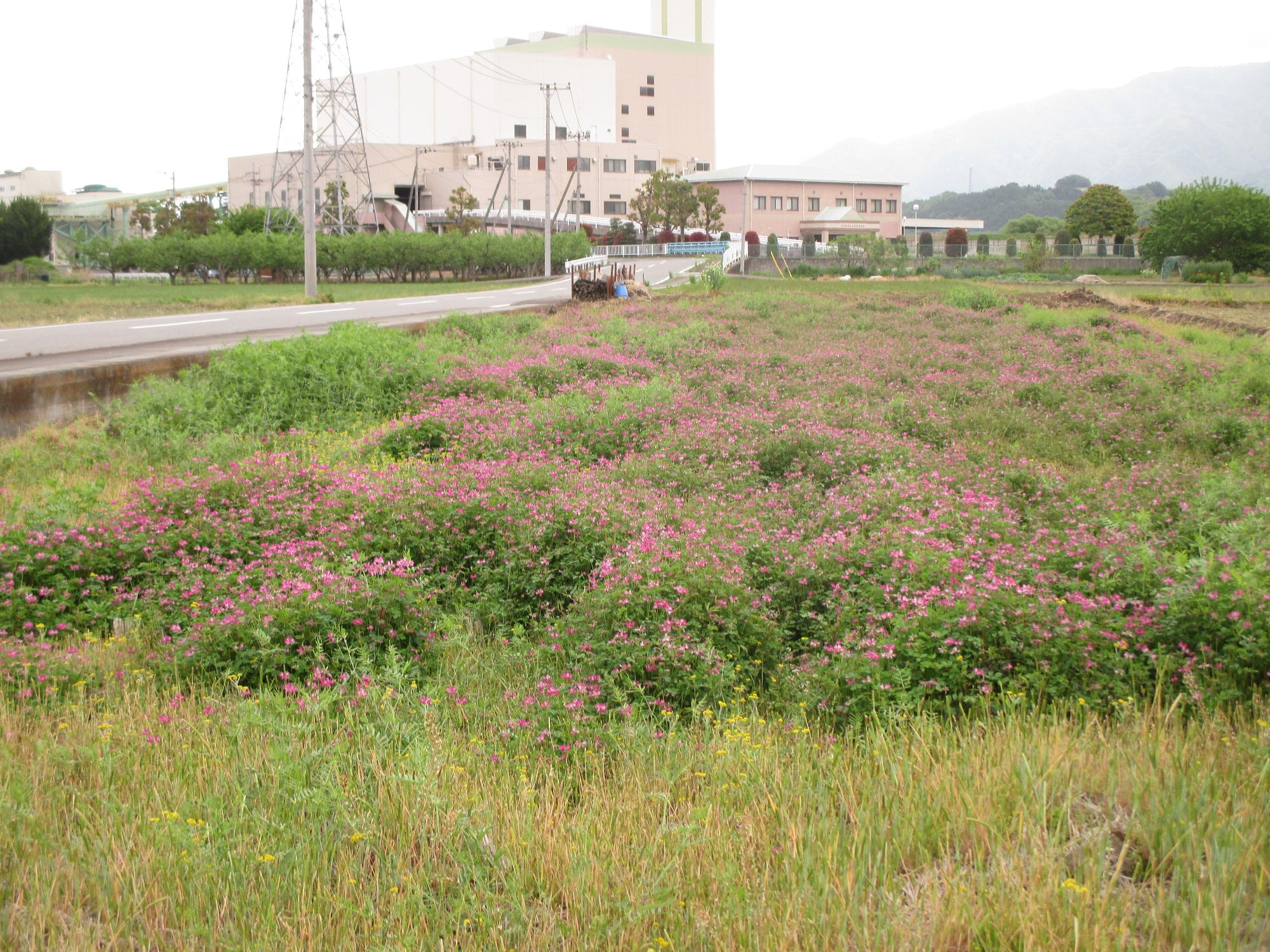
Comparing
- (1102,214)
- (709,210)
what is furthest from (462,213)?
(1102,214)

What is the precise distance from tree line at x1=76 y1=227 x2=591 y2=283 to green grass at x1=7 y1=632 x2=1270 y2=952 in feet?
129

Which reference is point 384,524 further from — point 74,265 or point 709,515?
point 74,265

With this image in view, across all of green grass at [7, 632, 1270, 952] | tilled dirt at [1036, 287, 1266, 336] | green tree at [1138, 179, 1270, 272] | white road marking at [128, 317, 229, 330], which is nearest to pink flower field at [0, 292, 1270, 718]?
green grass at [7, 632, 1270, 952]

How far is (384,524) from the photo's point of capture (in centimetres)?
719

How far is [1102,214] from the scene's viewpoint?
8238cm

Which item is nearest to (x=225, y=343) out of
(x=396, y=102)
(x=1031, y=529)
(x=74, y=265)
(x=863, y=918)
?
(x=1031, y=529)

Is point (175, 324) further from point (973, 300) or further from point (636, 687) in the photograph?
point (973, 300)

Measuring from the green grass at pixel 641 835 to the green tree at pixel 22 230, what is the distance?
58.7 m

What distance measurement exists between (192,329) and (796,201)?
3639 inches

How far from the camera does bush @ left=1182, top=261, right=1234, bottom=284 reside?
139 ft

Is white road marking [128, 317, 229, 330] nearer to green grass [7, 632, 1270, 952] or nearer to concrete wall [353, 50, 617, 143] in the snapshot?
green grass [7, 632, 1270, 952]

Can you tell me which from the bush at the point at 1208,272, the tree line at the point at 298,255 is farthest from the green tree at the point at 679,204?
the bush at the point at 1208,272

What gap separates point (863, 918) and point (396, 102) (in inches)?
4826

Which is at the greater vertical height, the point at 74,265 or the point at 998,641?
the point at 74,265
